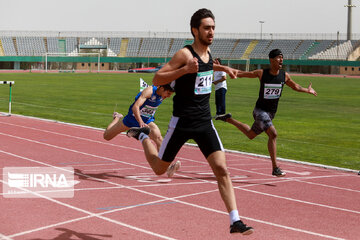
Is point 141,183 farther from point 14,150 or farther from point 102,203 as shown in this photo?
point 14,150

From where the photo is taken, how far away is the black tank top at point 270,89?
9562mm

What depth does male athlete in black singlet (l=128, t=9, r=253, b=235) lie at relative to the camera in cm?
536

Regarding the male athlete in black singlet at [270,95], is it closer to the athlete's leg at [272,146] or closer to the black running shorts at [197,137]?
the athlete's leg at [272,146]

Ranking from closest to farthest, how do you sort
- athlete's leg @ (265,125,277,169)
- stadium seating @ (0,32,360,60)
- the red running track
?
the red running track, athlete's leg @ (265,125,277,169), stadium seating @ (0,32,360,60)

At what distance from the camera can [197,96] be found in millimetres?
5551

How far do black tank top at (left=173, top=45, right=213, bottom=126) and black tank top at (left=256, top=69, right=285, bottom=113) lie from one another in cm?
414

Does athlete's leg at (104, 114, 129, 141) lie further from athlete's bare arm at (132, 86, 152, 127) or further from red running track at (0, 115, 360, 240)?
athlete's bare arm at (132, 86, 152, 127)

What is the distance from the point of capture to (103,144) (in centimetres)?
1281

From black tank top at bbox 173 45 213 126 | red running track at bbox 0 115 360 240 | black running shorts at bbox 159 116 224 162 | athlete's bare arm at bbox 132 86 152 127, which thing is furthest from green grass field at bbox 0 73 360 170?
black tank top at bbox 173 45 213 126

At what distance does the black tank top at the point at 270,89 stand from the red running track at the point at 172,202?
49.7 inches

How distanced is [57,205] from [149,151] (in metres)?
1.38

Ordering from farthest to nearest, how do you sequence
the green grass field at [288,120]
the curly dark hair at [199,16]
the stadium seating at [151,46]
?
1. the stadium seating at [151,46]
2. the green grass field at [288,120]
3. the curly dark hair at [199,16]

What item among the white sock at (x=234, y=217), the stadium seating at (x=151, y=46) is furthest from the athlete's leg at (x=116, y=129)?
the stadium seating at (x=151, y=46)

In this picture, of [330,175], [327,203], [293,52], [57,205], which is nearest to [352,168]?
[330,175]
